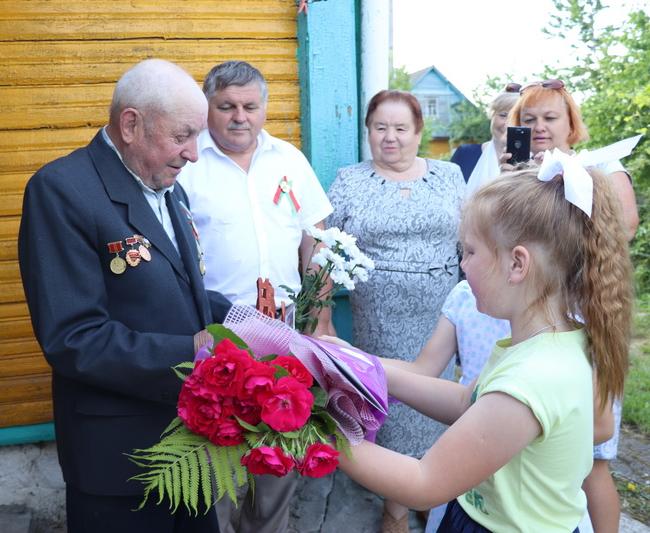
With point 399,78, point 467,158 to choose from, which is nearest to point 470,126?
point 399,78

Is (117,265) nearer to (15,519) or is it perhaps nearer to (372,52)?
(15,519)

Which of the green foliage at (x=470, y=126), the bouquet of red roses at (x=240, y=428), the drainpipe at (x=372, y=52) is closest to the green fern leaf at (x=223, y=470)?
the bouquet of red roses at (x=240, y=428)

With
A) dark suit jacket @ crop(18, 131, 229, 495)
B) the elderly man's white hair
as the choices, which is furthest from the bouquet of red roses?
the elderly man's white hair

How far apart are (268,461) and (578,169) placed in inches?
35.2

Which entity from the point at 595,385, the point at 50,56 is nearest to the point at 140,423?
the point at 595,385

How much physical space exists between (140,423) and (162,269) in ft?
1.62

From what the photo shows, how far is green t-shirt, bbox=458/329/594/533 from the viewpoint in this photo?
1.54 m

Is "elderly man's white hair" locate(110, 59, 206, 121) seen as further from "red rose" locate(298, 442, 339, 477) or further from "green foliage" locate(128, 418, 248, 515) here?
"red rose" locate(298, 442, 339, 477)

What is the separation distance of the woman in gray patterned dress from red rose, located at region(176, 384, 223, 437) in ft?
8.04

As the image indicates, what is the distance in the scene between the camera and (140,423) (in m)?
2.31

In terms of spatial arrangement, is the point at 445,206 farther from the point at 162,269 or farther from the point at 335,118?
the point at 162,269

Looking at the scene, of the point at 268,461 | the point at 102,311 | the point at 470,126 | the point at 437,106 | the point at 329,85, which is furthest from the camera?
the point at 437,106

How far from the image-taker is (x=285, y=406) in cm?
144

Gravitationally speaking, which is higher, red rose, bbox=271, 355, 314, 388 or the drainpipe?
the drainpipe
